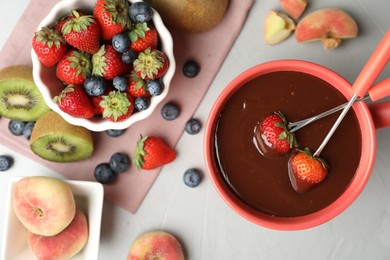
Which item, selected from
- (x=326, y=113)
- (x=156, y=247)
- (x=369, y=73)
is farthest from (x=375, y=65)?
(x=156, y=247)

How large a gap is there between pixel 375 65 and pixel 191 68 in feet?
1.32

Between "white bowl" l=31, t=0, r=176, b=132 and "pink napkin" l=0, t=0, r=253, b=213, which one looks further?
"pink napkin" l=0, t=0, r=253, b=213

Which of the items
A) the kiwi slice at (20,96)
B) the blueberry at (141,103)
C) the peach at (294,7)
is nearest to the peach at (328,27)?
the peach at (294,7)

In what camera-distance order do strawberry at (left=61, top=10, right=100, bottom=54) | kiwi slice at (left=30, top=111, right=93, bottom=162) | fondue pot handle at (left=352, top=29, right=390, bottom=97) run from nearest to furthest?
1. fondue pot handle at (left=352, top=29, right=390, bottom=97)
2. strawberry at (left=61, top=10, right=100, bottom=54)
3. kiwi slice at (left=30, top=111, right=93, bottom=162)

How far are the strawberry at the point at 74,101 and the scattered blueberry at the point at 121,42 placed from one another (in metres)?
0.11

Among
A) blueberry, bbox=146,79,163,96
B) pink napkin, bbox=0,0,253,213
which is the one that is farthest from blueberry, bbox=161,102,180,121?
blueberry, bbox=146,79,163,96

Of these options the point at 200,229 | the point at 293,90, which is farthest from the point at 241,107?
the point at 200,229

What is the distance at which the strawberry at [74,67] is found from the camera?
101 cm

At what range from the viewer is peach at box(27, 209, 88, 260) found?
109 centimetres

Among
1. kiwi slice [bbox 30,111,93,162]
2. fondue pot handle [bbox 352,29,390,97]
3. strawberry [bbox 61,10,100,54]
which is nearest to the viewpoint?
fondue pot handle [bbox 352,29,390,97]

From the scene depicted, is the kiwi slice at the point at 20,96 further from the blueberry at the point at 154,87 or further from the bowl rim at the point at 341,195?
the bowl rim at the point at 341,195

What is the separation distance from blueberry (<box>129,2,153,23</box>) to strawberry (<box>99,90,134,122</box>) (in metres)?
0.14

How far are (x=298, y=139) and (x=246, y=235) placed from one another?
0.32 meters

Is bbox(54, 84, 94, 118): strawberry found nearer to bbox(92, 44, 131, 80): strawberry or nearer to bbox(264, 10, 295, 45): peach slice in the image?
bbox(92, 44, 131, 80): strawberry
